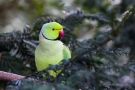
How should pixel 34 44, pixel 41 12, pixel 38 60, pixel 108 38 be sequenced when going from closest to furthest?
pixel 108 38
pixel 38 60
pixel 34 44
pixel 41 12

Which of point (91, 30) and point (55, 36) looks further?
point (91, 30)

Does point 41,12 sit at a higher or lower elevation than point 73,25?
A: higher

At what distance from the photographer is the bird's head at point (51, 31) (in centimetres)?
124

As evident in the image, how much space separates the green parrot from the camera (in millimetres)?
1190

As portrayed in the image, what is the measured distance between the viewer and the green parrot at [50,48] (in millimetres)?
1190

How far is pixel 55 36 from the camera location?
4.13 feet

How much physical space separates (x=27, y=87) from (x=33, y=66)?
2.48 ft

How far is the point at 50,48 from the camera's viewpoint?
1208 mm

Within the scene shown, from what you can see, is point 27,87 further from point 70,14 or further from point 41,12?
point 41,12

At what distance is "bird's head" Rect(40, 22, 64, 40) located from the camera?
124 centimetres

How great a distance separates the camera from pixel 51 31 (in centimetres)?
126

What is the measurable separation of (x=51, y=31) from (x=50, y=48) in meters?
0.08

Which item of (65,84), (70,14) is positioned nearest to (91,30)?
(70,14)

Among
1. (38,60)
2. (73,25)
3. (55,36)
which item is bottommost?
Answer: (38,60)
